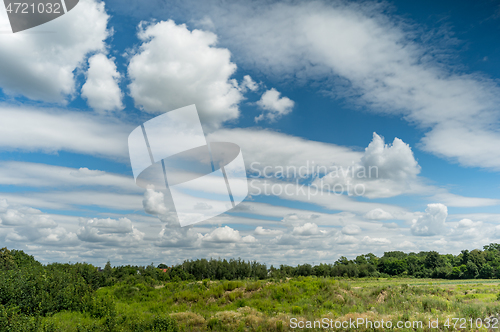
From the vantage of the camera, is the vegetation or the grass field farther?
the vegetation

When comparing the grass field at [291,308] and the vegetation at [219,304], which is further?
the vegetation at [219,304]

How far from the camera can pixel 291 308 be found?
23.4 metres

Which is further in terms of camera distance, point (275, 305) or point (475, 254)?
point (475, 254)

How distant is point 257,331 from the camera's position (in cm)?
1928

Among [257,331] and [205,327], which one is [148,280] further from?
[257,331]

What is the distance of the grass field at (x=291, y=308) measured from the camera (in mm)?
17766

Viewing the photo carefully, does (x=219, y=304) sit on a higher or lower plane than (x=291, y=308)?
lower

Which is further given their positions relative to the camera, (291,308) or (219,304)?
(219,304)

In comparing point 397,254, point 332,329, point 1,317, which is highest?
point 1,317

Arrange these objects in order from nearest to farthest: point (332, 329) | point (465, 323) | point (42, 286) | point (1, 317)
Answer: point (1, 317), point (465, 323), point (332, 329), point (42, 286)

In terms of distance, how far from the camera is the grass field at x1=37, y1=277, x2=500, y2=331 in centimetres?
1777

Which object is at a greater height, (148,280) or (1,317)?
(1,317)

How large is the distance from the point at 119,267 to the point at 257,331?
4879 cm

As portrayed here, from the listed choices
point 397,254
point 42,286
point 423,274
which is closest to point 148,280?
point 42,286
